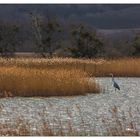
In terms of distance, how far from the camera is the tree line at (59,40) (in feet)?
112

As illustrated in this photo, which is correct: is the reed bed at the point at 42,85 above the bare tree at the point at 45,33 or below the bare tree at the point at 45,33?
above

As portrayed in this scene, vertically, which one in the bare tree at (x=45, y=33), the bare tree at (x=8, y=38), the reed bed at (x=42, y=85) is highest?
the reed bed at (x=42, y=85)

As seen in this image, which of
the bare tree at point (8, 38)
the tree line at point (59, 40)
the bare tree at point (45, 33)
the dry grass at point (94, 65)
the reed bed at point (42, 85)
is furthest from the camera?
the bare tree at point (8, 38)

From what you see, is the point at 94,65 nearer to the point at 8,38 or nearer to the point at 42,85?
the point at 42,85

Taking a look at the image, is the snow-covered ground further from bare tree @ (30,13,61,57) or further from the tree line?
bare tree @ (30,13,61,57)

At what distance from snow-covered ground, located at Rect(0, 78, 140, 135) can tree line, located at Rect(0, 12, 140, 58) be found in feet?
60.1

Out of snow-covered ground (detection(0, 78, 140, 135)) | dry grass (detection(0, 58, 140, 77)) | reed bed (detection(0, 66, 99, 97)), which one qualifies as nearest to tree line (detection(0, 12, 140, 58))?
dry grass (detection(0, 58, 140, 77))

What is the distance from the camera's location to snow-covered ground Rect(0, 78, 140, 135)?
9.48 metres

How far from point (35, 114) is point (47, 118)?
65cm

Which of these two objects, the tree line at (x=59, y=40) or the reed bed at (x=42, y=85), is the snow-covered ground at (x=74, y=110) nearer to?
the reed bed at (x=42, y=85)

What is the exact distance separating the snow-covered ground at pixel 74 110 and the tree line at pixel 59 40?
1832 centimetres

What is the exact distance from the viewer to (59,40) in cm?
3975

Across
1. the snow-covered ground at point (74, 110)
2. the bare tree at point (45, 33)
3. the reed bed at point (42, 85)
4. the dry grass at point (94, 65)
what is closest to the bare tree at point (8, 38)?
the bare tree at point (45, 33)

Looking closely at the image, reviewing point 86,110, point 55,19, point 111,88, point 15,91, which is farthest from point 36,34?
point 86,110
